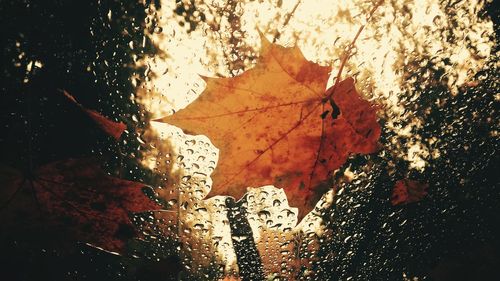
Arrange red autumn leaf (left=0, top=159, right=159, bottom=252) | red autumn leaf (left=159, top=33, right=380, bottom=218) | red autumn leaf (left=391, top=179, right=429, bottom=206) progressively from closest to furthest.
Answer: red autumn leaf (left=159, top=33, right=380, bottom=218) < red autumn leaf (left=0, top=159, right=159, bottom=252) < red autumn leaf (left=391, top=179, right=429, bottom=206)

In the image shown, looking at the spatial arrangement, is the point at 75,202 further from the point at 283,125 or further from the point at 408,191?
the point at 408,191

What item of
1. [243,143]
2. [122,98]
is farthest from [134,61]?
[243,143]

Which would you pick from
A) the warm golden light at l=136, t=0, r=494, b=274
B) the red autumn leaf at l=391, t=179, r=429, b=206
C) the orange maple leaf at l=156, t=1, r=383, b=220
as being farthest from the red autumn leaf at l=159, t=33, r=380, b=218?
the red autumn leaf at l=391, t=179, r=429, b=206

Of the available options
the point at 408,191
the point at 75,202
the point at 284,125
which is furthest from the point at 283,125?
the point at 408,191

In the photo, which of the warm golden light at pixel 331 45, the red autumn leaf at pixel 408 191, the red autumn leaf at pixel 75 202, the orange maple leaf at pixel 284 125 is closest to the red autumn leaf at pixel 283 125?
the orange maple leaf at pixel 284 125

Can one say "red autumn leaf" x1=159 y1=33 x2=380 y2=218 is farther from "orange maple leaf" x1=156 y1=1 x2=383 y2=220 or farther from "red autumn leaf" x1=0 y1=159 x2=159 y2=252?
"red autumn leaf" x1=0 y1=159 x2=159 y2=252

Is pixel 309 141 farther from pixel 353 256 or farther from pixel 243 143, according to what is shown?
pixel 353 256
